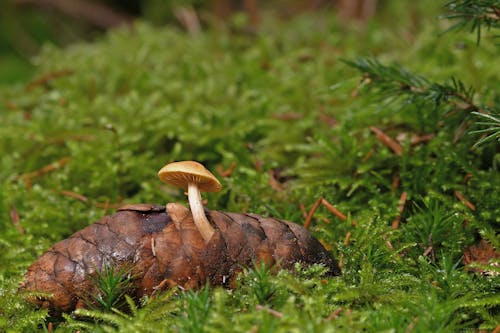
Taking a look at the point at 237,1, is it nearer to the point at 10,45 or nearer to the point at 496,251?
the point at 10,45

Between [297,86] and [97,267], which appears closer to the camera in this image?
[97,267]

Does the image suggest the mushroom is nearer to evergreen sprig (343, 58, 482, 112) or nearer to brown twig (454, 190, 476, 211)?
evergreen sprig (343, 58, 482, 112)

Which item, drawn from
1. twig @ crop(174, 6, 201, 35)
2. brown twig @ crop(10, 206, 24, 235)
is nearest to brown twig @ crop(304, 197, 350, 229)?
brown twig @ crop(10, 206, 24, 235)

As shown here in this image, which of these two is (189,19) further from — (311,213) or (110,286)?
(110,286)

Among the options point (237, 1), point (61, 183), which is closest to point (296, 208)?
point (61, 183)

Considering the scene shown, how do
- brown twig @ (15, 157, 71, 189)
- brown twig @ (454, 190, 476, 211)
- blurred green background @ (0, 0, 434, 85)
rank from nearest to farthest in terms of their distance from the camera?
brown twig @ (454, 190, 476, 211) < brown twig @ (15, 157, 71, 189) < blurred green background @ (0, 0, 434, 85)

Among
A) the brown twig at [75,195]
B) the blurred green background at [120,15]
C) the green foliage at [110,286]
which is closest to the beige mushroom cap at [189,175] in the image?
the green foliage at [110,286]
